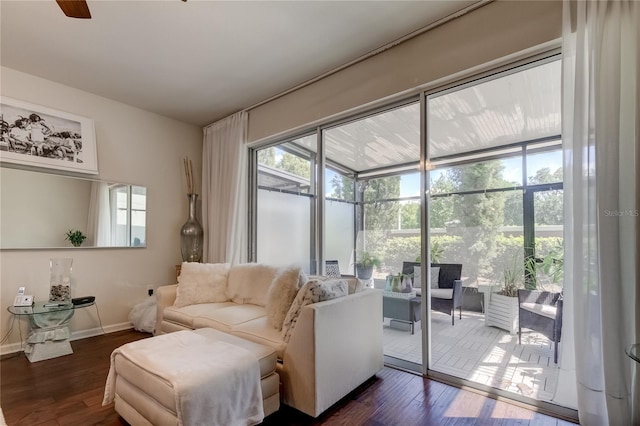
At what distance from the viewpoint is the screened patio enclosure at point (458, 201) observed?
213 centimetres

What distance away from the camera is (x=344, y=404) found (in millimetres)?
2045

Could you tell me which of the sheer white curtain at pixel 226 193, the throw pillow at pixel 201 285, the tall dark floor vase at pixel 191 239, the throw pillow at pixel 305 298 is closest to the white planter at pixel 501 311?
the throw pillow at pixel 305 298

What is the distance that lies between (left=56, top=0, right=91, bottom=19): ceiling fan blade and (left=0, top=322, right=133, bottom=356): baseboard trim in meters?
3.18

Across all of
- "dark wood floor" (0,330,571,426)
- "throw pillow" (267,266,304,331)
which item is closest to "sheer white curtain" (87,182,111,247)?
"dark wood floor" (0,330,571,426)

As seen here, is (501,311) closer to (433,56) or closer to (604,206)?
(604,206)

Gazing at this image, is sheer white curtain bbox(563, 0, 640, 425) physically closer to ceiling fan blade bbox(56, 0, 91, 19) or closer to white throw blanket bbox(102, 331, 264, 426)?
white throw blanket bbox(102, 331, 264, 426)

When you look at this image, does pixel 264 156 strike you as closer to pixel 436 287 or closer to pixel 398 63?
pixel 398 63

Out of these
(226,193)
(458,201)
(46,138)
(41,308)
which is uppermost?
(46,138)

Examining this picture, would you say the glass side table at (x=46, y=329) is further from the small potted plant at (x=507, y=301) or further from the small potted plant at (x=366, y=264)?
the small potted plant at (x=507, y=301)

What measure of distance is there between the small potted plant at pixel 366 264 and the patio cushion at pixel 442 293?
57 centimetres

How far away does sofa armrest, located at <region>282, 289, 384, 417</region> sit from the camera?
1.84 m

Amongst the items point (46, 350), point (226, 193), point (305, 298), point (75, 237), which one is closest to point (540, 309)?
point (305, 298)

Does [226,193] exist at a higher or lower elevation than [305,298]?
higher

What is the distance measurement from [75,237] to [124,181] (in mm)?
828
